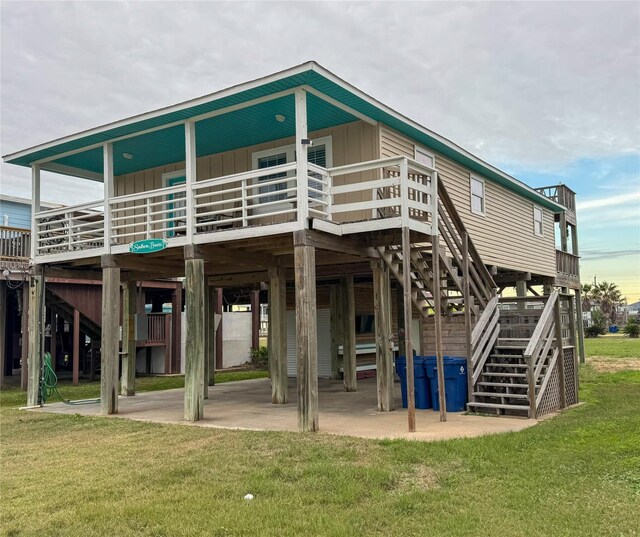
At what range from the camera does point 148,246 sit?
1105 centimetres

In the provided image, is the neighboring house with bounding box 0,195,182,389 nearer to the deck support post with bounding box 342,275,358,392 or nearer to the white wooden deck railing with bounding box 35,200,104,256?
the white wooden deck railing with bounding box 35,200,104,256

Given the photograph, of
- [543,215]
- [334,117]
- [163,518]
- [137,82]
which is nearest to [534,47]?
[334,117]

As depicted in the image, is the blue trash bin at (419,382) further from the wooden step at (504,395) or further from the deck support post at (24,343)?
the deck support post at (24,343)

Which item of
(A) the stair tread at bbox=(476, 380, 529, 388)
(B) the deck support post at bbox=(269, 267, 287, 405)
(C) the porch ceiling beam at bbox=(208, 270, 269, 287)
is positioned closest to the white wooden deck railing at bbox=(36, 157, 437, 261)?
(B) the deck support post at bbox=(269, 267, 287, 405)

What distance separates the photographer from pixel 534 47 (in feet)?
41.4

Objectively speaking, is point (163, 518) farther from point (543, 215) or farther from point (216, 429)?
point (543, 215)

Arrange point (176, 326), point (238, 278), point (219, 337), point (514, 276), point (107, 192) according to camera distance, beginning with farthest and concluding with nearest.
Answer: point (219, 337), point (176, 326), point (514, 276), point (238, 278), point (107, 192)

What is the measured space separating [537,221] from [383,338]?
11.3m

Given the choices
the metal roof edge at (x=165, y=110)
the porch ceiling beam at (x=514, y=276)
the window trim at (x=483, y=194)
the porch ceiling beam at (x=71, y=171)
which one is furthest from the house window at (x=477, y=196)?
the porch ceiling beam at (x=71, y=171)

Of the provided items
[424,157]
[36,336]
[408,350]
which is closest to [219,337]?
[36,336]

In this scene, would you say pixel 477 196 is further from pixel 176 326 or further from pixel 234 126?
pixel 176 326

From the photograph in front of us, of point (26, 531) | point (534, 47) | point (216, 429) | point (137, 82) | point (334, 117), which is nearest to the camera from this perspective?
point (26, 531)

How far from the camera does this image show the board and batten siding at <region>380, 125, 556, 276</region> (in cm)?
1364

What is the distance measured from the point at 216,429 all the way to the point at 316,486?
3.83m
